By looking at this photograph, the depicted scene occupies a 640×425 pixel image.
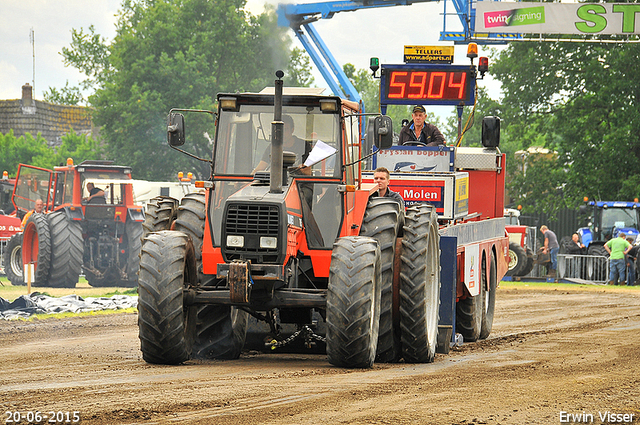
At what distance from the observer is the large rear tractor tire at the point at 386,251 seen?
924 centimetres

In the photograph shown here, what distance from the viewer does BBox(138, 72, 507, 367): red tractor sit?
8.54 metres

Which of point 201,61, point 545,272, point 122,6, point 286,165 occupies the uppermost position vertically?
point 122,6

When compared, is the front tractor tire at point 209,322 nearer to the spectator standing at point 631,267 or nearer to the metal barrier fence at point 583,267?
the spectator standing at point 631,267

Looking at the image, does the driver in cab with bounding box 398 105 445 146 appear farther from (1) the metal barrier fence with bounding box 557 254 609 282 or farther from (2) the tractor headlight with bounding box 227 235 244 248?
(1) the metal barrier fence with bounding box 557 254 609 282

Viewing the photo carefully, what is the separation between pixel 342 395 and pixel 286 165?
2.86 meters

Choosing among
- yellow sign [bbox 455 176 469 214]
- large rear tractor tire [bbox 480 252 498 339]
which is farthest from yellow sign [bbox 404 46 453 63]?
large rear tractor tire [bbox 480 252 498 339]

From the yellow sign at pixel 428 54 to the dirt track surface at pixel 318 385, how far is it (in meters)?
4.84

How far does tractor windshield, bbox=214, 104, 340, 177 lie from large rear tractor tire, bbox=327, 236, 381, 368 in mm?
1187

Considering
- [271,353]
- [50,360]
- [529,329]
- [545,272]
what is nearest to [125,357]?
[50,360]

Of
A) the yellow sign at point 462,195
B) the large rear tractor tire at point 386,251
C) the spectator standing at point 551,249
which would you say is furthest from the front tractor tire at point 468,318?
the spectator standing at point 551,249

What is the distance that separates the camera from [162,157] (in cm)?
4266

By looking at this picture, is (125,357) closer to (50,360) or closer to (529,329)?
(50,360)

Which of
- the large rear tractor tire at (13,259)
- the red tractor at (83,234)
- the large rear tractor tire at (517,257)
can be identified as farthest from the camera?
the large rear tractor tire at (517,257)

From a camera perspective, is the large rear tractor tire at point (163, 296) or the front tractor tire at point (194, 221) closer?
the large rear tractor tire at point (163, 296)
